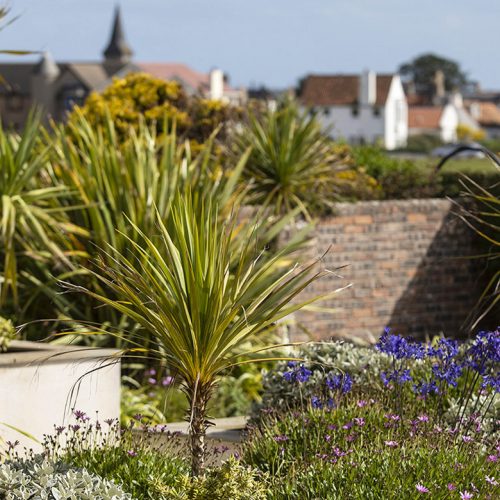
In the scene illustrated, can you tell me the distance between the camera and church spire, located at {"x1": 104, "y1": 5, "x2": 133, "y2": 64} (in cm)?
14325

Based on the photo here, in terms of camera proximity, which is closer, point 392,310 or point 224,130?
point 392,310

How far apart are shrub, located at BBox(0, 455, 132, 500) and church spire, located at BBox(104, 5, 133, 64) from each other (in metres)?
140

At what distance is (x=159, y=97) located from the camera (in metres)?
17.2

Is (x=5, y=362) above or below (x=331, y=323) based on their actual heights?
above

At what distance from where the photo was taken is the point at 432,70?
179500 mm

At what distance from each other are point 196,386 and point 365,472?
0.91 metres

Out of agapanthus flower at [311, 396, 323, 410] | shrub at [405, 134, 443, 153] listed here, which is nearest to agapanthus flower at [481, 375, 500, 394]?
agapanthus flower at [311, 396, 323, 410]

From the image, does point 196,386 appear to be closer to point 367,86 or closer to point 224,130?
point 224,130

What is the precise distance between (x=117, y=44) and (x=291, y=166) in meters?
132

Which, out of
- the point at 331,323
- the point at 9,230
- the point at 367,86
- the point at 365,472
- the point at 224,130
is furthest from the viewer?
the point at 367,86

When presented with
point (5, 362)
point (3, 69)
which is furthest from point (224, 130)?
point (3, 69)

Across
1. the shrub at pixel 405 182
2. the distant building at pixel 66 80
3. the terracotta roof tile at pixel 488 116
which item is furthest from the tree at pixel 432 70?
the shrub at pixel 405 182

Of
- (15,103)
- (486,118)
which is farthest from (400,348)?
(486,118)

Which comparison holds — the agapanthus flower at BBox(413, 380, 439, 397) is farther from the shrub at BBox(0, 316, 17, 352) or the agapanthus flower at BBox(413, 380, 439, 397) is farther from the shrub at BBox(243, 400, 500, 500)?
the shrub at BBox(0, 316, 17, 352)
